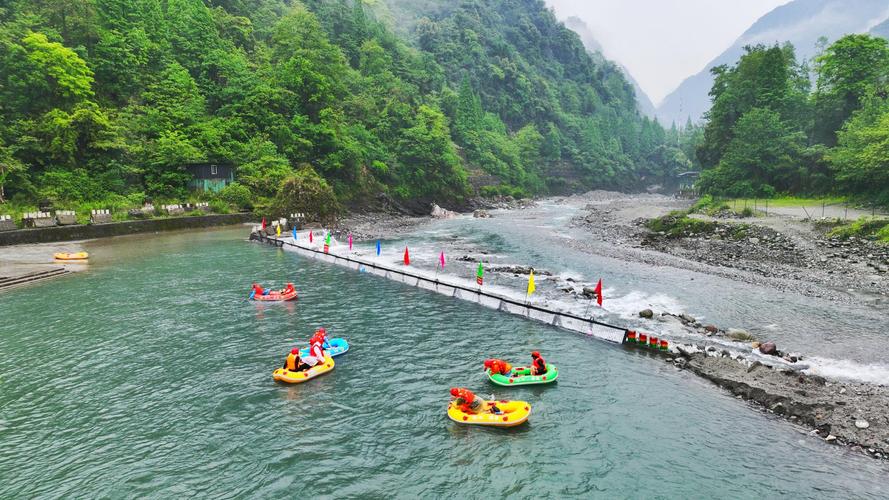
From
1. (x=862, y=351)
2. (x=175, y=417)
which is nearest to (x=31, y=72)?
(x=175, y=417)

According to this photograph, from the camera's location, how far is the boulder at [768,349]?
1773 cm

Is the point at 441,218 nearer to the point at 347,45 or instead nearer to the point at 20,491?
the point at 347,45

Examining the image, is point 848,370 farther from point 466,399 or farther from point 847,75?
point 847,75

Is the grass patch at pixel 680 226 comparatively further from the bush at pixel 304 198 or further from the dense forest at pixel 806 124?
the bush at pixel 304 198

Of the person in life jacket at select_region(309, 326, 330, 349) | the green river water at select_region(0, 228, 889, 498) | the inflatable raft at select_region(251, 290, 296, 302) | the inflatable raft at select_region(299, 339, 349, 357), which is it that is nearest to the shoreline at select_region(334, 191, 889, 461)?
the green river water at select_region(0, 228, 889, 498)

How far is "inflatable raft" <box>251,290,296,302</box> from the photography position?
1006 inches

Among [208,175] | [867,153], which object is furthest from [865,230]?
[208,175]

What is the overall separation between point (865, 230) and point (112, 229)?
224 ft

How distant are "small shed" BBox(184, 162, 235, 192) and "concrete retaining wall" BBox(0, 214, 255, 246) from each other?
6.02 metres

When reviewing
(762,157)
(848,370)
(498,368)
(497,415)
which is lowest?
(497,415)

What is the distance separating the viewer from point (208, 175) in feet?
194

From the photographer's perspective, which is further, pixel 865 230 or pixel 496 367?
pixel 865 230

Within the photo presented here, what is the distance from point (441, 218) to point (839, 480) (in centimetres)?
6478

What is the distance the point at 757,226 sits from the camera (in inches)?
1561
